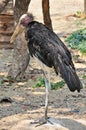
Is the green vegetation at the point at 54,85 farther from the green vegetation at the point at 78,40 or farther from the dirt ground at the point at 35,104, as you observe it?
the green vegetation at the point at 78,40

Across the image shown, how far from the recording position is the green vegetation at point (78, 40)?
1161 cm

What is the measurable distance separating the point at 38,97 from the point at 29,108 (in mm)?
605

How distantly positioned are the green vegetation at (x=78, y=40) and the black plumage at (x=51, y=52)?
6.12 meters

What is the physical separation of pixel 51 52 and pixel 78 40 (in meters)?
7.21

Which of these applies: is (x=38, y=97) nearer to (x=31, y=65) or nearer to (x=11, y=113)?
(x=11, y=113)

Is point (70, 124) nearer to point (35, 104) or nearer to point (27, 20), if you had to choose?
point (27, 20)

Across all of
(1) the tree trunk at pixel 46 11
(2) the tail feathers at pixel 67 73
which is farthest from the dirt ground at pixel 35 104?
(1) the tree trunk at pixel 46 11

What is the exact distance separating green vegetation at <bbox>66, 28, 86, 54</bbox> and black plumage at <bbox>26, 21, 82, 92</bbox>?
6.12 m

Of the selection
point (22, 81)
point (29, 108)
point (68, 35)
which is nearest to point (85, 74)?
point (22, 81)

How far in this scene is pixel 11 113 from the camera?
7.05m

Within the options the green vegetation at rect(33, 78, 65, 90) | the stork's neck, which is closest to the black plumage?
the stork's neck

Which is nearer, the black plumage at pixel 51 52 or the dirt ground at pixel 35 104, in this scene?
the black plumage at pixel 51 52

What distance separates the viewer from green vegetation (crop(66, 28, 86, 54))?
11.6 meters

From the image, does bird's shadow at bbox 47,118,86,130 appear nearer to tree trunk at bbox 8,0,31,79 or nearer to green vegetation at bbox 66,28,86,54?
tree trunk at bbox 8,0,31,79
